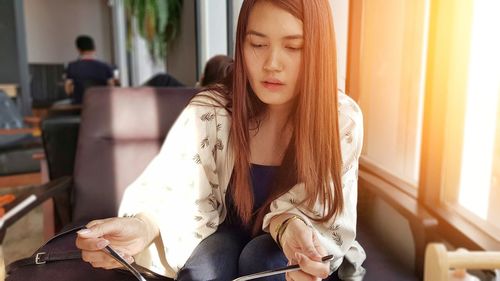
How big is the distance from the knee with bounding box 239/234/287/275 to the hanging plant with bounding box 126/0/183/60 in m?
2.03

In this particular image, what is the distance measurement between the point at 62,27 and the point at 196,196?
5266 mm

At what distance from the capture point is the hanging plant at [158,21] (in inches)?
95.0

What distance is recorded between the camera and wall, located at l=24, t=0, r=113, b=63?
5043 mm

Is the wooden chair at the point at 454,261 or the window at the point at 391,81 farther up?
the window at the point at 391,81

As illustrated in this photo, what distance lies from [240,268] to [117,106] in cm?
63

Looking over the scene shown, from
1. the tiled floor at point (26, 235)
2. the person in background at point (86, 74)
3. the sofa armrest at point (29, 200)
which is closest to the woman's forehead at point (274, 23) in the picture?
the sofa armrest at point (29, 200)

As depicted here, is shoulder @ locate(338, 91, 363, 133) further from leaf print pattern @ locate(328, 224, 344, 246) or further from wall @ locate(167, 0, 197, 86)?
wall @ locate(167, 0, 197, 86)

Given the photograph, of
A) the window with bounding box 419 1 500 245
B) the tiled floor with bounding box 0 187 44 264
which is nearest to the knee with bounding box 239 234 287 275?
the window with bounding box 419 1 500 245

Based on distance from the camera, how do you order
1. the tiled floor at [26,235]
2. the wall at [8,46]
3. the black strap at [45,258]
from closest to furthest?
the black strap at [45,258], the tiled floor at [26,235], the wall at [8,46]

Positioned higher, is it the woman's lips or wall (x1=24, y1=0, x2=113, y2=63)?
wall (x1=24, y1=0, x2=113, y2=63)

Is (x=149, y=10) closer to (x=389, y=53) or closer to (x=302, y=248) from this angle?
(x=389, y=53)

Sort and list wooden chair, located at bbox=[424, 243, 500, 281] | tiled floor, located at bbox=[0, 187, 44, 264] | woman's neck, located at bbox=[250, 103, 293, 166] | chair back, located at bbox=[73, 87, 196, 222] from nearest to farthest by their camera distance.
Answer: wooden chair, located at bbox=[424, 243, 500, 281] → woman's neck, located at bbox=[250, 103, 293, 166] → chair back, located at bbox=[73, 87, 196, 222] → tiled floor, located at bbox=[0, 187, 44, 264]

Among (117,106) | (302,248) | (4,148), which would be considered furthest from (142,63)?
(302,248)

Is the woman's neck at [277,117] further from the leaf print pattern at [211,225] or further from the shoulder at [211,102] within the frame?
the leaf print pattern at [211,225]
